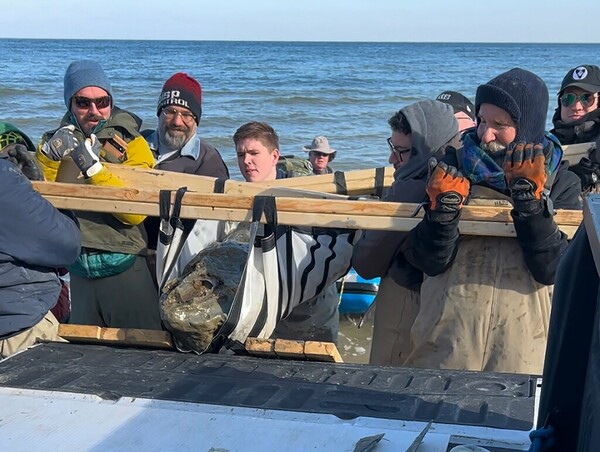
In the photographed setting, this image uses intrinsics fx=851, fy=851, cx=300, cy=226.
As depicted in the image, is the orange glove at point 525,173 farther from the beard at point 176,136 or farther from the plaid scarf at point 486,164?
the beard at point 176,136

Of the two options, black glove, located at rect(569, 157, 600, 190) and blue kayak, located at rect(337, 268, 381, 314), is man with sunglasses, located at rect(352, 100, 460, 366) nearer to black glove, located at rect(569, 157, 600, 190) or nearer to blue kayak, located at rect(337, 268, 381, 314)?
black glove, located at rect(569, 157, 600, 190)

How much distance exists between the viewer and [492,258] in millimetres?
3471

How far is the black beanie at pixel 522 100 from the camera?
11.2 feet

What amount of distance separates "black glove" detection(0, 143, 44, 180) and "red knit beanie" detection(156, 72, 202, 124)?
1.09 metres

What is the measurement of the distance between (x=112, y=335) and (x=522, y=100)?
197cm

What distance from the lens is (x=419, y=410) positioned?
104 inches

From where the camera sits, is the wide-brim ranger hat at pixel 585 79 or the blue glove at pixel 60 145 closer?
the blue glove at pixel 60 145

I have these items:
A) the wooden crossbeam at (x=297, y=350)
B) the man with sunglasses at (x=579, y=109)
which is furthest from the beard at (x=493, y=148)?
the man with sunglasses at (x=579, y=109)

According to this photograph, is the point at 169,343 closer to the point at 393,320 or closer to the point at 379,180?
the point at 393,320

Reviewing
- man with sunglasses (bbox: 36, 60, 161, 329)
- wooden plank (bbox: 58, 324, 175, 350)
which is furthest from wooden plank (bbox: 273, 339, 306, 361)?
man with sunglasses (bbox: 36, 60, 161, 329)

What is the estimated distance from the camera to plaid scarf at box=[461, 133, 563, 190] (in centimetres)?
338

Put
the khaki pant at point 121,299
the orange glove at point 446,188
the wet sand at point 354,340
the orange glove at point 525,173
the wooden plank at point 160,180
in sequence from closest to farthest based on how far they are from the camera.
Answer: the orange glove at point 525,173 → the orange glove at point 446,188 → the wooden plank at point 160,180 → the khaki pant at point 121,299 → the wet sand at point 354,340

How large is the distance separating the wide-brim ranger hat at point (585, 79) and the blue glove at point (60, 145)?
373 centimetres

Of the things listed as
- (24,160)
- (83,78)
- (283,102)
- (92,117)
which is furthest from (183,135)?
(283,102)
